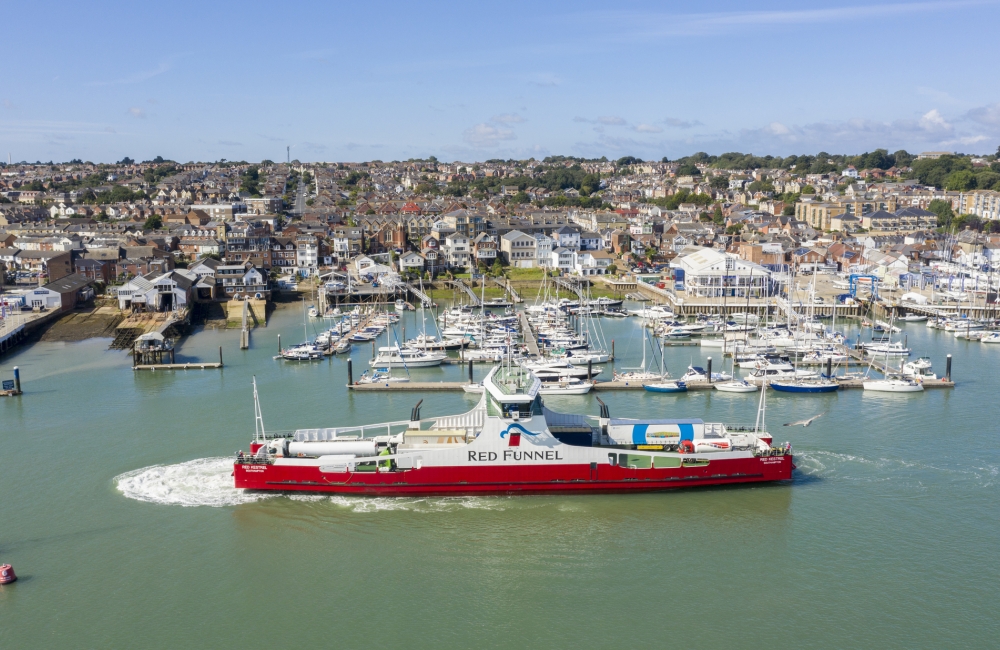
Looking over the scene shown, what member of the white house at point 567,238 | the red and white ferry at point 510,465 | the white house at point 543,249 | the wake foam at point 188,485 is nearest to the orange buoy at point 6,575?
the wake foam at point 188,485

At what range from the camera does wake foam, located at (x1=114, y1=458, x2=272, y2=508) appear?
14719mm

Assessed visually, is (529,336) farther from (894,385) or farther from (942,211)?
(942,211)

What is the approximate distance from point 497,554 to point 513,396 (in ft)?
9.71

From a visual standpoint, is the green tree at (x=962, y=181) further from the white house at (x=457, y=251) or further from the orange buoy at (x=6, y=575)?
the orange buoy at (x=6, y=575)

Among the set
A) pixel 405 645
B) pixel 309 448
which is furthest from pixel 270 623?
pixel 309 448

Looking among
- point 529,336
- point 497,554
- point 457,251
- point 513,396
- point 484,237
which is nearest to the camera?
point 497,554

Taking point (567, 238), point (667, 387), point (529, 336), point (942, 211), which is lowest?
point (667, 387)

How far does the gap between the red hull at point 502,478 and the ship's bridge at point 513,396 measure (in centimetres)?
101

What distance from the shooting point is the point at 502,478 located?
14906 mm

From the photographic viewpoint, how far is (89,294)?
119ft

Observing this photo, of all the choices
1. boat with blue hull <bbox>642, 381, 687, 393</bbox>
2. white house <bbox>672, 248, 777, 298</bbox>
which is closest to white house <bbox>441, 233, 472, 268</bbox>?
white house <bbox>672, 248, 777, 298</bbox>

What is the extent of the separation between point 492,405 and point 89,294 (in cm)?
2805

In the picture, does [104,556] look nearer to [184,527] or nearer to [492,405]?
[184,527]

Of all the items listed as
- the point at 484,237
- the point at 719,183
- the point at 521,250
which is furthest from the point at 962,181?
the point at 484,237
